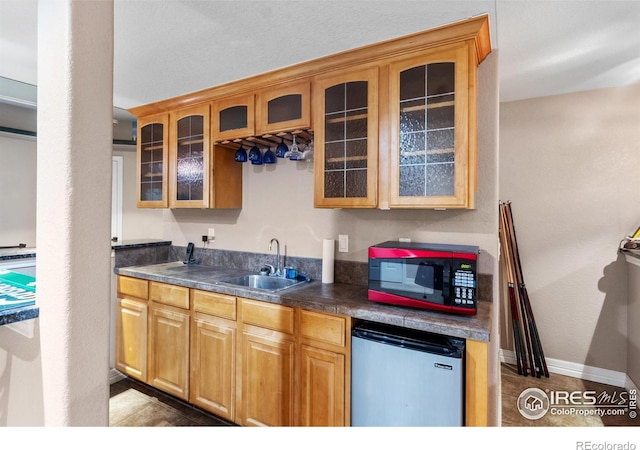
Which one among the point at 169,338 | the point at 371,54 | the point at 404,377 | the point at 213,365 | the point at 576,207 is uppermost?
the point at 371,54

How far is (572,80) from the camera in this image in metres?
2.63

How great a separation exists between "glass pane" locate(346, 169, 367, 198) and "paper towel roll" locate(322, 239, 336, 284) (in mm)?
437

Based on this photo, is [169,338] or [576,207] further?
[576,207]

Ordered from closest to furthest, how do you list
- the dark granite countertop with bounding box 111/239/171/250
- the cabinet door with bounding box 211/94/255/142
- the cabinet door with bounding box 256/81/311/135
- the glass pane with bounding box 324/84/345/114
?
the glass pane with bounding box 324/84/345/114 < the cabinet door with bounding box 256/81/311/135 < the cabinet door with bounding box 211/94/255/142 < the dark granite countertop with bounding box 111/239/171/250

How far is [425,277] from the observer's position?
168 centimetres

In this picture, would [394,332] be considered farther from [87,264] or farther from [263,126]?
[263,126]

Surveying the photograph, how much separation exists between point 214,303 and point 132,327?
1004 mm

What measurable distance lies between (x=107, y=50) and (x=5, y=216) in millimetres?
→ 4276

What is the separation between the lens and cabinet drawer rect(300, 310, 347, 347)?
5.71 ft

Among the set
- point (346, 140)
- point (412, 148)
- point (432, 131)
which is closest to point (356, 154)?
point (346, 140)

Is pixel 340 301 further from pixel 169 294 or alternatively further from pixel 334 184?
pixel 169 294

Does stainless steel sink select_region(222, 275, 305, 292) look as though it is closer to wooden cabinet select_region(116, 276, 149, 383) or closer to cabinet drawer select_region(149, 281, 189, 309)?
cabinet drawer select_region(149, 281, 189, 309)

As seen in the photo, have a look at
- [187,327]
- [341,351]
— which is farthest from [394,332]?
[187,327]

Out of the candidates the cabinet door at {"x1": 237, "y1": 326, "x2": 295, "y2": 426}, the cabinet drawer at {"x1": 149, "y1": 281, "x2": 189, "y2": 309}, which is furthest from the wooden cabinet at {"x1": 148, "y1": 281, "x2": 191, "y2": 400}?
the cabinet door at {"x1": 237, "y1": 326, "x2": 295, "y2": 426}
